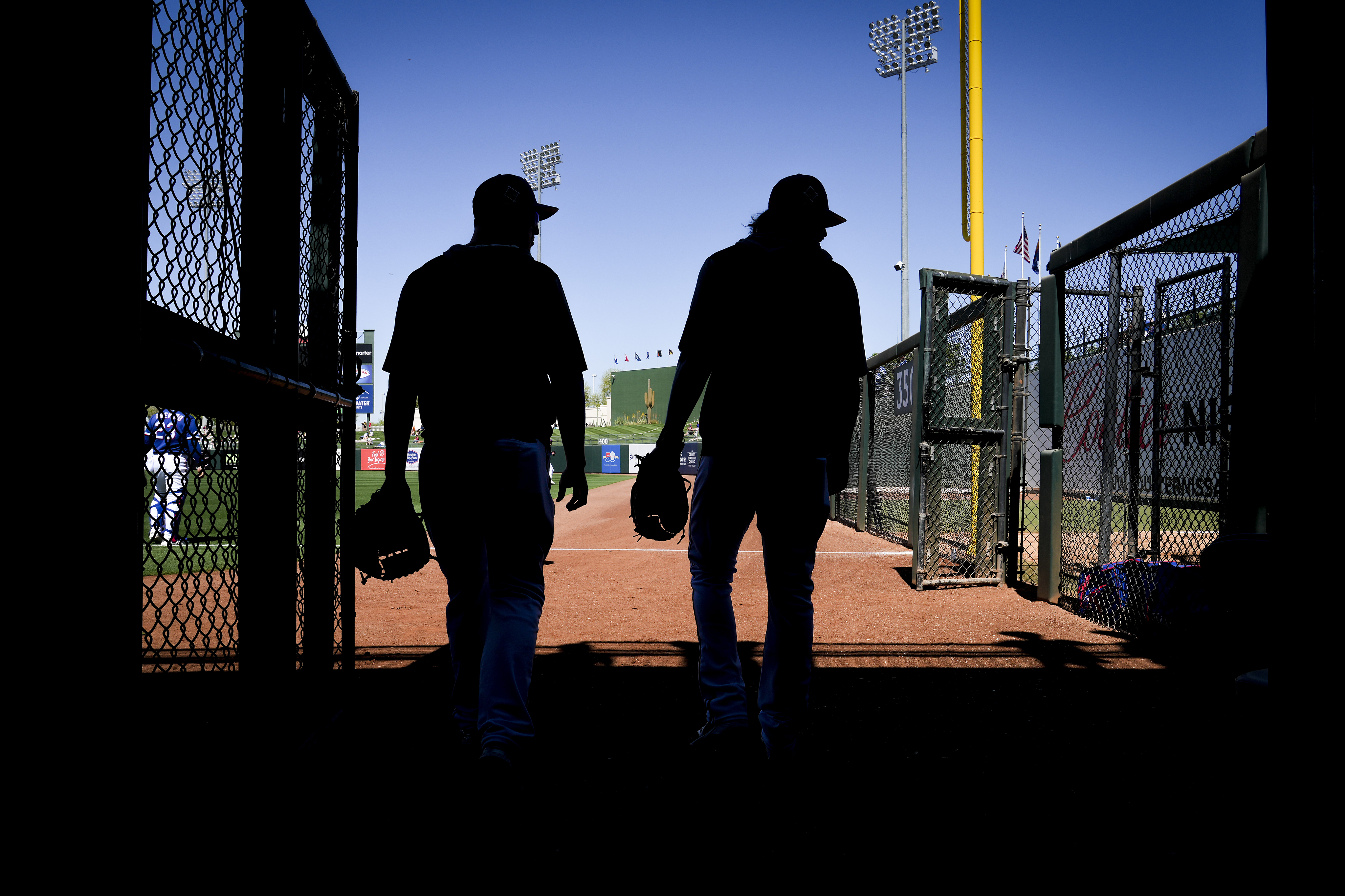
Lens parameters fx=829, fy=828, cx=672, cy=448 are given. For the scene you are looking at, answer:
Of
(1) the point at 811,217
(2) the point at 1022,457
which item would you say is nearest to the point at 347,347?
(1) the point at 811,217

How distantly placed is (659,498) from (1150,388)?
14.7 ft

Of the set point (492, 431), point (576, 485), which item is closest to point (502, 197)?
point (492, 431)

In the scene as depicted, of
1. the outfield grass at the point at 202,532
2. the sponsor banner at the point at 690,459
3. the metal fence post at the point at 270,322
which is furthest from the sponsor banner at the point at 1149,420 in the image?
the sponsor banner at the point at 690,459

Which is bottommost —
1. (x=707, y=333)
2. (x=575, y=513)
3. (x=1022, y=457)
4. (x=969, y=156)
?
(x=575, y=513)

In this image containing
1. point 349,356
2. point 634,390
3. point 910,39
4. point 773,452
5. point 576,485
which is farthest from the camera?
point 634,390

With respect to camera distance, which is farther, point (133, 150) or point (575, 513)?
point (575, 513)

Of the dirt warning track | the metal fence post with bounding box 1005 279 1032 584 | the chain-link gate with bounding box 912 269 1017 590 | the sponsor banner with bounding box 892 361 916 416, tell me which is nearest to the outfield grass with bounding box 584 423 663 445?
the sponsor banner with bounding box 892 361 916 416

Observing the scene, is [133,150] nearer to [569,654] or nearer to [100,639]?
[100,639]

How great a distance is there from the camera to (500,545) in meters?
2.52

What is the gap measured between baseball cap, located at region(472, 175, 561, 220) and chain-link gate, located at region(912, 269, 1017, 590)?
15.0 feet

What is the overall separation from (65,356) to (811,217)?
215 centimetres

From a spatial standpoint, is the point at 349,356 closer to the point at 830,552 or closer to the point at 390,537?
the point at 390,537

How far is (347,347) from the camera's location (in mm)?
3207

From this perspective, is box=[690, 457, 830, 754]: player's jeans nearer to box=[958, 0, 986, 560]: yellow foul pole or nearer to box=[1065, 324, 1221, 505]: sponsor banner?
box=[1065, 324, 1221, 505]: sponsor banner
